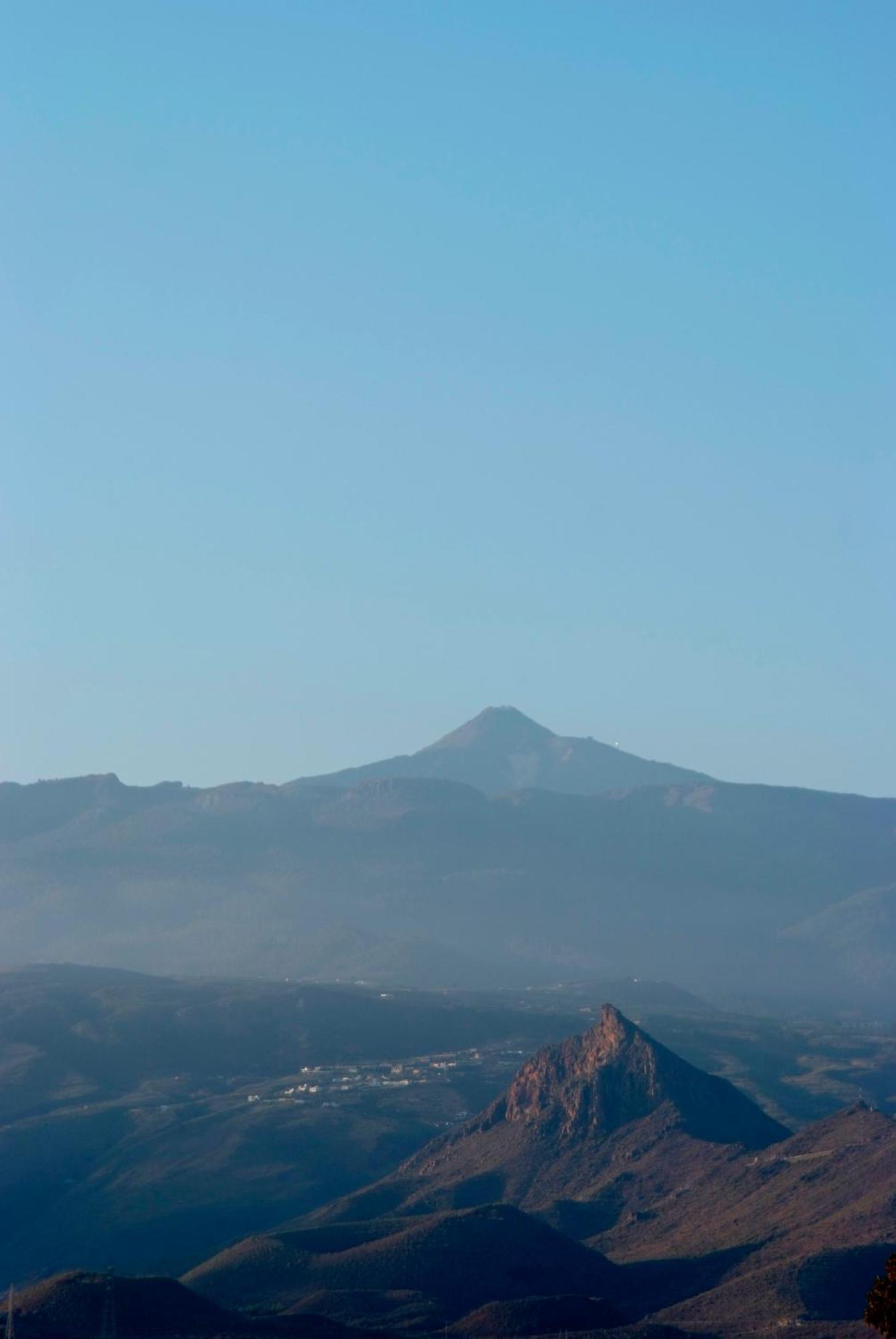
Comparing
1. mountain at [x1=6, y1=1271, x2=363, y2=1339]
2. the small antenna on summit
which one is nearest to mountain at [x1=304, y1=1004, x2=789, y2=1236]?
mountain at [x1=6, y1=1271, x2=363, y2=1339]

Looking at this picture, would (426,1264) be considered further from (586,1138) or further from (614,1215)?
(586,1138)

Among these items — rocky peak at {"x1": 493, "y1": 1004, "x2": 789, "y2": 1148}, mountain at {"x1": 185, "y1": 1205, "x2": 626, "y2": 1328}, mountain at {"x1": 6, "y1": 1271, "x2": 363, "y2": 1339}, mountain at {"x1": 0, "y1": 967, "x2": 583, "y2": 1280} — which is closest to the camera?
mountain at {"x1": 6, "y1": 1271, "x2": 363, "y2": 1339}

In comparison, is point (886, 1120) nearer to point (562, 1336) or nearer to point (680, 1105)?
point (680, 1105)

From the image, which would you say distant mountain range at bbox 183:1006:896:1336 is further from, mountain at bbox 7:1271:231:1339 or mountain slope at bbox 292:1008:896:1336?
mountain at bbox 7:1271:231:1339

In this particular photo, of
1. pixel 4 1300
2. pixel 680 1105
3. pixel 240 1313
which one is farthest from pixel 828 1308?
pixel 680 1105

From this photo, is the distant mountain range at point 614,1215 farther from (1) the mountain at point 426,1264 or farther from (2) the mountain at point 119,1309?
(2) the mountain at point 119,1309

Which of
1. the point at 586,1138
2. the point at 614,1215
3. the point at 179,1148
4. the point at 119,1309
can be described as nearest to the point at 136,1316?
the point at 119,1309

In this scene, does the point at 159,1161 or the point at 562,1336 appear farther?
the point at 159,1161
